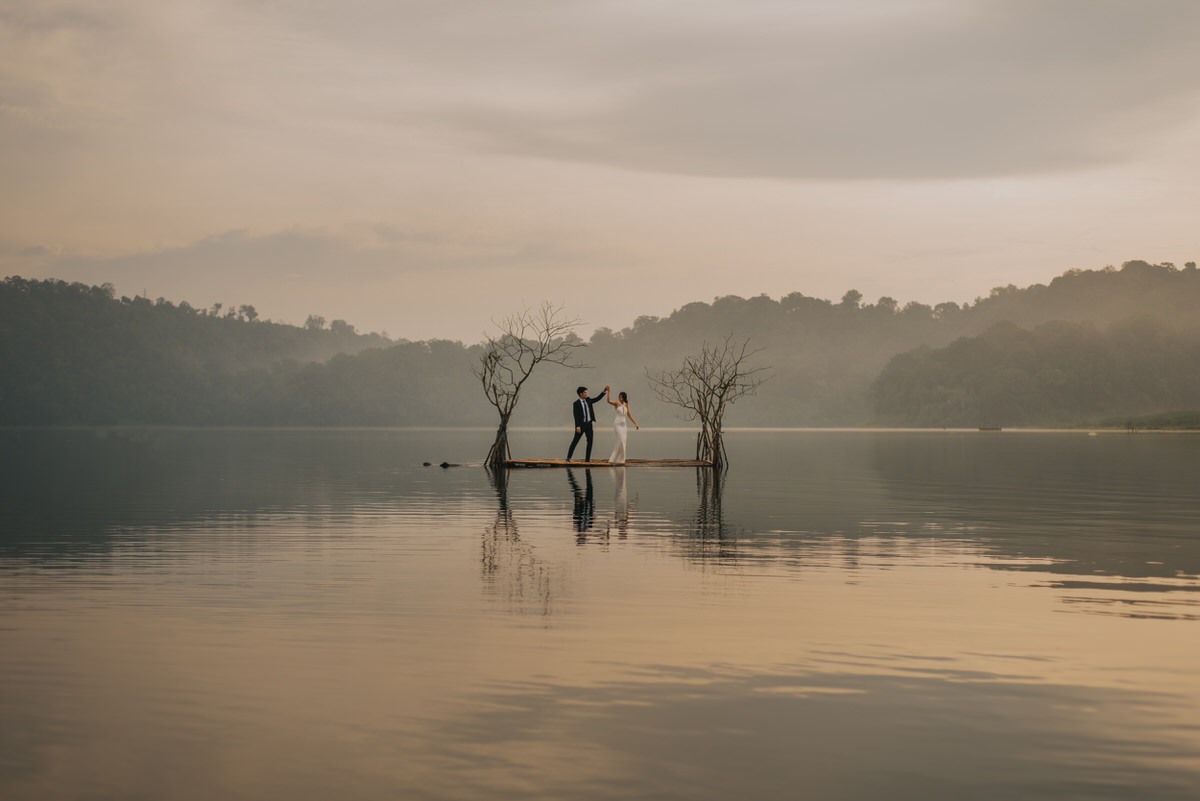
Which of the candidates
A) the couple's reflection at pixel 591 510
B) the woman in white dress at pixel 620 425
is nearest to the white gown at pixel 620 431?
the woman in white dress at pixel 620 425

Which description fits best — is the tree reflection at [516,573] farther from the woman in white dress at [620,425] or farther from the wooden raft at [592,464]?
the wooden raft at [592,464]

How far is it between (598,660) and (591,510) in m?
15.4

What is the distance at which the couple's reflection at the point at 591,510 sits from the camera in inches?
789

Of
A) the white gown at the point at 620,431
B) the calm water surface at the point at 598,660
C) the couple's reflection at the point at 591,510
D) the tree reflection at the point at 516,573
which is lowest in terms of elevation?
the calm water surface at the point at 598,660

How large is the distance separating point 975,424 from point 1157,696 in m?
192

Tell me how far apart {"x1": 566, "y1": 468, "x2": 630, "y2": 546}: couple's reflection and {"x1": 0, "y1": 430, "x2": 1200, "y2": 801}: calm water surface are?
0.52 metres

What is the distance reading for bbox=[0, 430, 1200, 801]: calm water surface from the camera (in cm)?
685

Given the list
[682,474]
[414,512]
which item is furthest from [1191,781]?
[682,474]

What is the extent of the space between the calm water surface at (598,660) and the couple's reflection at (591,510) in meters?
0.52

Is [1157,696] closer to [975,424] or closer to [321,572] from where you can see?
[321,572]

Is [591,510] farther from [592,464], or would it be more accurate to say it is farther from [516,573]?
[592,464]

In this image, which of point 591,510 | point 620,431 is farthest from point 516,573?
point 620,431

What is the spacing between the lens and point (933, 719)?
25.8 ft

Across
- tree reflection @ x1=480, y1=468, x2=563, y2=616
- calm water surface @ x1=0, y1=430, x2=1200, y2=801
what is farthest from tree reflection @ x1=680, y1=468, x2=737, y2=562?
tree reflection @ x1=480, y1=468, x2=563, y2=616
